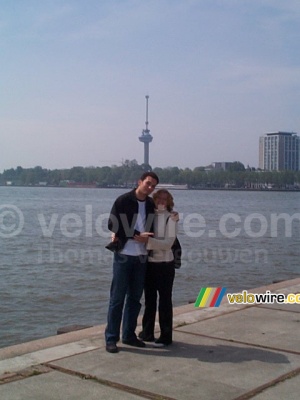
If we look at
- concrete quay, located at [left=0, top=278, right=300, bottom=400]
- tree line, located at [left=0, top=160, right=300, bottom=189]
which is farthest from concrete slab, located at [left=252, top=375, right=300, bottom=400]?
tree line, located at [left=0, top=160, right=300, bottom=189]

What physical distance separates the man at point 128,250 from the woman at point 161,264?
0.31ft

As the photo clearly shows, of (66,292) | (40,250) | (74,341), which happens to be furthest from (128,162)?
(74,341)

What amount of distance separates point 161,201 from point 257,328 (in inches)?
77.1

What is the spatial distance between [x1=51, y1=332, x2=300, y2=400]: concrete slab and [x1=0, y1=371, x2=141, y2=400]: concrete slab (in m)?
0.21

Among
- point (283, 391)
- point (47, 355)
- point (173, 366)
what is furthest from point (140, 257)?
point (283, 391)

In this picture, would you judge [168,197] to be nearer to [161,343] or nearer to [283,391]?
[161,343]

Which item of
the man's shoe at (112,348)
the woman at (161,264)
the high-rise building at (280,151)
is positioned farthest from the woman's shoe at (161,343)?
the high-rise building at (280,151)

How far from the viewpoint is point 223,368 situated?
5.62 meters

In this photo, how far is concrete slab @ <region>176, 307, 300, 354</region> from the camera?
6.63m

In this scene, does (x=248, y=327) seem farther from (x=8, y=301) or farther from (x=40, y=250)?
(x=40, y=250)

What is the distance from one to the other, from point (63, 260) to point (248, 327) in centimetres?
1248

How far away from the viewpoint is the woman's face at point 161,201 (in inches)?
255

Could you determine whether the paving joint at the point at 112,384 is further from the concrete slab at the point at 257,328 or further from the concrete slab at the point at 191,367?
the concrete slab at the point at 257,328

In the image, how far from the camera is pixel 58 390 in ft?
16.2
